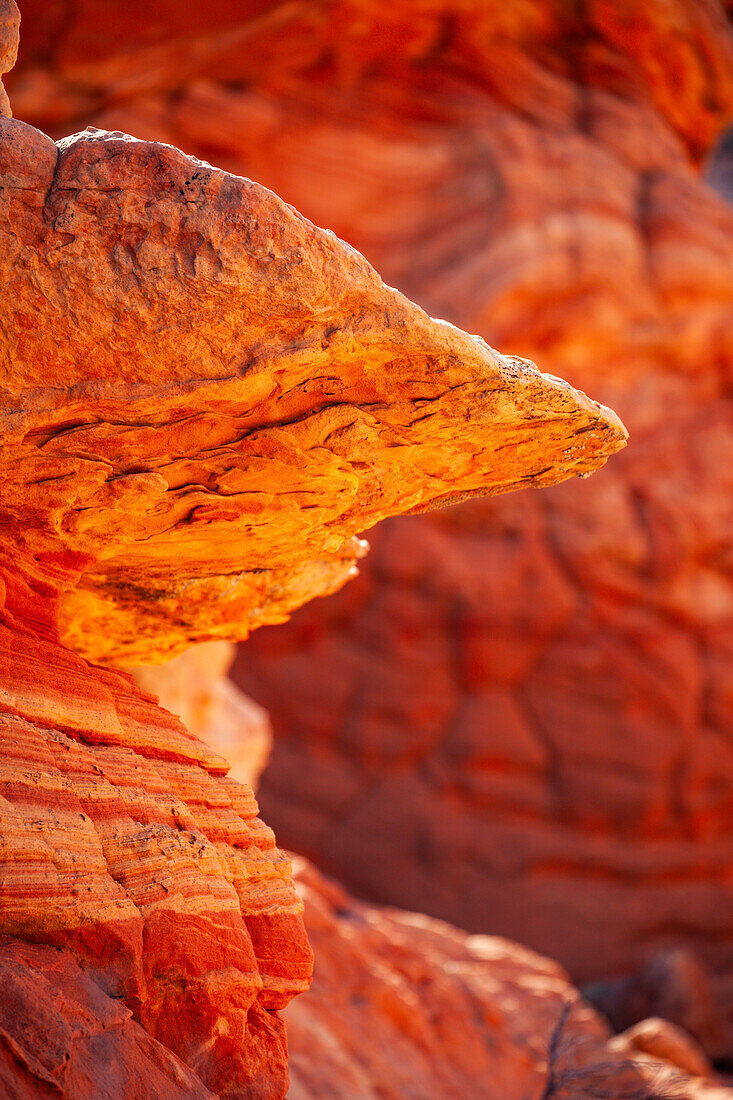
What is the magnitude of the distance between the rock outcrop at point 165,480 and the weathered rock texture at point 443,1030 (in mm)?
2949

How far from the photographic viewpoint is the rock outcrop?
9.58ft

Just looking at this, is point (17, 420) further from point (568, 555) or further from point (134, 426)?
point (568, 555)

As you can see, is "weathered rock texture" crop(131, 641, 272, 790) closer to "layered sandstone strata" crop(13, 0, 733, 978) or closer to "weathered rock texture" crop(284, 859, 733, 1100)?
"weathered rock texture" crop(284, 859, 733, 1100)

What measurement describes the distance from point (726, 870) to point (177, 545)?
40.7 feet

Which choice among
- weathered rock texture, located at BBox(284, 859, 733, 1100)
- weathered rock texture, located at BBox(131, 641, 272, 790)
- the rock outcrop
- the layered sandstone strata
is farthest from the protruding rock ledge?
the layered sandstone strata

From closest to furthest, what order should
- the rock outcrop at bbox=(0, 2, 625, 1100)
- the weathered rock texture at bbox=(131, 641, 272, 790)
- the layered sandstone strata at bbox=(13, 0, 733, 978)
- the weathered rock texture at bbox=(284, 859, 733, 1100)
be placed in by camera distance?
the rock outcrop at bbox=(0, 2, 625, 1100) → the weathered rock texture at bbox=(284, 859, 733, 1100) → the weathered rock texture at bbox=(131, 641, 272, 790) → the layered sandstone strata at bbox=(13, 0, 733, 978)

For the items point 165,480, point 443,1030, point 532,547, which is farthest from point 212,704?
point 532,547

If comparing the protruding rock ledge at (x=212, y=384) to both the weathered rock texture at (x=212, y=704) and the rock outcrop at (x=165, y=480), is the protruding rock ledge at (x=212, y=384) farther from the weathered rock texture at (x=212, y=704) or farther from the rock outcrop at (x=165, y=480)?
the weathered rock texture at (x=212, y=704)

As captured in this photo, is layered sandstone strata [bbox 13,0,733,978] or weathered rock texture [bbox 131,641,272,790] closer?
weathered rock texture [bbox 131,641,272,790]

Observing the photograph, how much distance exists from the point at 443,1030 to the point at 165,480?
20.7 ft

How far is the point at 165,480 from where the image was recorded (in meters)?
3.48

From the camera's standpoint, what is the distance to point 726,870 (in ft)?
45.3

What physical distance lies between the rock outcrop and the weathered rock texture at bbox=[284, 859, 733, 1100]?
295 centimetres

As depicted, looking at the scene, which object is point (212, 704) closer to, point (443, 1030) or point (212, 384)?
point (443, 1030)
